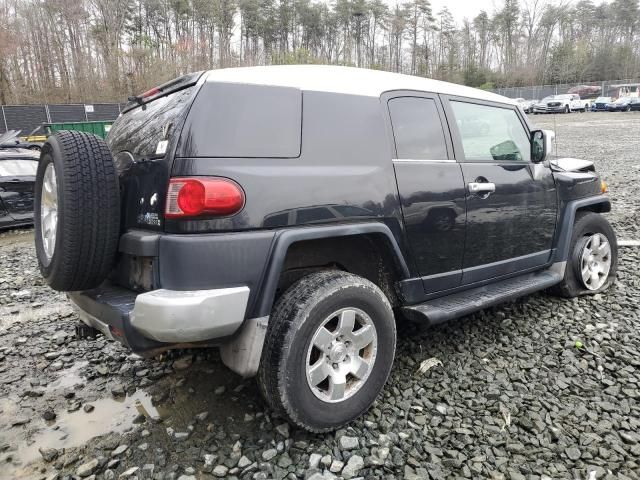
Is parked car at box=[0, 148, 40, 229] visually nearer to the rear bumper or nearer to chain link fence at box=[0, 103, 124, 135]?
the rear bumper

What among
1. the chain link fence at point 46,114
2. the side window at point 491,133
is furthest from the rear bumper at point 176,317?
the chain link fence at point 46,114

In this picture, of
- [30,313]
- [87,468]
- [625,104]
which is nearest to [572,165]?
[87,468]

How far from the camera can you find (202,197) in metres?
2.04

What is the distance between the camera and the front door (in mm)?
3090

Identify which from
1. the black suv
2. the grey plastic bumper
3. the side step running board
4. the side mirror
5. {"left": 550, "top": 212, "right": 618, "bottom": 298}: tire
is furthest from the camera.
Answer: {"left": 550, "top": 212, "right": 618, "bottom": 298}: tire

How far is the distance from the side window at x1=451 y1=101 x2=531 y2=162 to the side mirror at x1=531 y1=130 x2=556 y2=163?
0.17ft

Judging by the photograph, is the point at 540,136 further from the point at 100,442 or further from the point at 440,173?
the point at 100,442

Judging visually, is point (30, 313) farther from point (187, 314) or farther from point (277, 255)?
point (277, 255)

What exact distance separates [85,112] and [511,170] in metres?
Answer: 24.3

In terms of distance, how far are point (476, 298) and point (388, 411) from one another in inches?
40.8

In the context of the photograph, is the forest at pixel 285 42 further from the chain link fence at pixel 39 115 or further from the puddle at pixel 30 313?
the puddle at pixel 30 313

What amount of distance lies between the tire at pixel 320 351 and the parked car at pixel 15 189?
6.90 meters

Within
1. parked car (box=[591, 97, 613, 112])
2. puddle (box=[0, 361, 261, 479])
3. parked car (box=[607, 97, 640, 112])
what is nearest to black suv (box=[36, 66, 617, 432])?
puddle (box=[0, 361, 261, 479])

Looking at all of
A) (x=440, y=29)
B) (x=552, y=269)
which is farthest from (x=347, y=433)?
(x=440, y=29)
